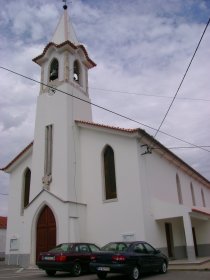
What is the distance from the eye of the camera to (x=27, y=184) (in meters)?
23.8

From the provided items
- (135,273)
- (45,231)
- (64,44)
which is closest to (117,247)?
(135,273)

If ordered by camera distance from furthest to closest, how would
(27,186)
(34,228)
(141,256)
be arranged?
(27,186), (34,228), (141,256)

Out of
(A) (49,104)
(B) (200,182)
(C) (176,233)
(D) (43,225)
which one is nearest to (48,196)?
(D) (43,225)

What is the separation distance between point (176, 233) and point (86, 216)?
5.73 metres

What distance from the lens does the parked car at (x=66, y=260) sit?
1301 cm

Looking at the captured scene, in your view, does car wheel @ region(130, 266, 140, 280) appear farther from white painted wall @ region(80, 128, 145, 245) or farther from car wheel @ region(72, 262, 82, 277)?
white painted wall @ region(80, 128, 145, 245)

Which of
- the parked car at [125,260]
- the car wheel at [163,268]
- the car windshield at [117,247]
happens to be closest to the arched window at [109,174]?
the car wheel at [163,268]

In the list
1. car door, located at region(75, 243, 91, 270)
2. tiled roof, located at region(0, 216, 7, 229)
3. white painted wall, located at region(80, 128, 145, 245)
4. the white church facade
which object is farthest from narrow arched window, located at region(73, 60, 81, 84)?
tiled roof, located at region(0, 216, 7, 229)

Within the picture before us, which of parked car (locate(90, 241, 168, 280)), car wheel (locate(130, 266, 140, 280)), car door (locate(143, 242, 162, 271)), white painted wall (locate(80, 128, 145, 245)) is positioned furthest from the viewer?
white painted wall (locate(80, 128, 145, 245))

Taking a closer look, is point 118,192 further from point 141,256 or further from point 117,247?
point 141,256

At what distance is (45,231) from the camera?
62.3 ft

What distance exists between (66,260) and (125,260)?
2.92 m

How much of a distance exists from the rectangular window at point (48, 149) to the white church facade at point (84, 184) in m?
0.06

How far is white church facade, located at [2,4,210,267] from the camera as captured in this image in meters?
17.9
